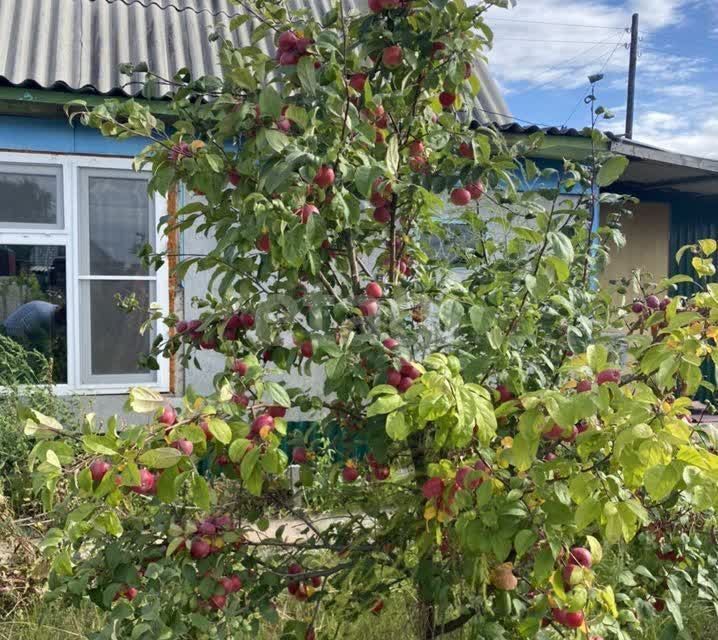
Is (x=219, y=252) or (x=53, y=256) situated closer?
(x=219, y=252)

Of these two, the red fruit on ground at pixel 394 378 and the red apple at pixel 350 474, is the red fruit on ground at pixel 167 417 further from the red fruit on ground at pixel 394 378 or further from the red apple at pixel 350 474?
the red apple at pixel 350 474

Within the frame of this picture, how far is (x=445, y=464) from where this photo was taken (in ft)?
5.33

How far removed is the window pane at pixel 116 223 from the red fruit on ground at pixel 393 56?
332 cm

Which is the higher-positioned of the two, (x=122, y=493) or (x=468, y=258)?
(x=468, y=258)

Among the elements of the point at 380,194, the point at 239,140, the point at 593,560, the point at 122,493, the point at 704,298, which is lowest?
the point at 593,560

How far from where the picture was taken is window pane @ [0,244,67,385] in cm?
470

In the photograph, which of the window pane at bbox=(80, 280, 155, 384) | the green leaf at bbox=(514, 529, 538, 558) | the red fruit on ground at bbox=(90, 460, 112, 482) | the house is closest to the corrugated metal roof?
the house

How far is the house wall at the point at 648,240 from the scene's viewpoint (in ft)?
26.0

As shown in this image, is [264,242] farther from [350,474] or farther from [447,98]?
[350,474]

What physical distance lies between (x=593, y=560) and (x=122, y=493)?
971mm

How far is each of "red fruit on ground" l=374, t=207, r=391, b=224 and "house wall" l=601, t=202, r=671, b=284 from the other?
21.0 feet

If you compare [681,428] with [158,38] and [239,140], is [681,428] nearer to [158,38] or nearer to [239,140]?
[239,140]

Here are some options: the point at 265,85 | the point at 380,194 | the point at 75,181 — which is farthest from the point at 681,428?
the point at 75,181

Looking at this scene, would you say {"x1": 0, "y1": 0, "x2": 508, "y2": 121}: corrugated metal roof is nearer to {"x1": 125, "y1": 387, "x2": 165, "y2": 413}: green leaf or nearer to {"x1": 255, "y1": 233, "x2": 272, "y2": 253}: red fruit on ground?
{"x1": 255, "y1": 233, "x2": 272, "y2": 253}: red fruit on ground
